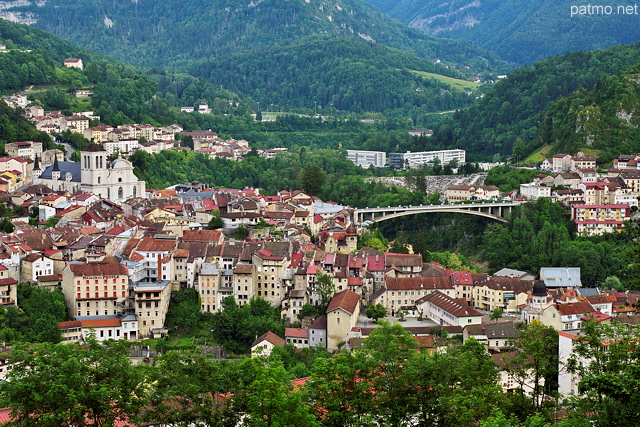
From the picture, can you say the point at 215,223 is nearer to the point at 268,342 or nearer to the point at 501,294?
the point at 268,342

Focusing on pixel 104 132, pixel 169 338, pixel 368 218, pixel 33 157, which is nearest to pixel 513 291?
pixel 169 338

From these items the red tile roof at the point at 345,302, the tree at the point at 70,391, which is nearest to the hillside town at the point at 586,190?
the red tile roof at the point at 345,302

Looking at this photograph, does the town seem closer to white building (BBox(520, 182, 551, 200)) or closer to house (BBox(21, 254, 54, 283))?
house (BBox(21, 254, 54, 283))

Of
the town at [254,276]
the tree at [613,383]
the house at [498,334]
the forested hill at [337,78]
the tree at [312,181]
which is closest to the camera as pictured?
the tree at [613,383]

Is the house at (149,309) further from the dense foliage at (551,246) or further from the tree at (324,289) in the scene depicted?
the dense foliage at (551,246)

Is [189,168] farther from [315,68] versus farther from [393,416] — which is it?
[315,68]

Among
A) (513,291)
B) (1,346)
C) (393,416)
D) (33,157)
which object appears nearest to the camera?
(393,416)
